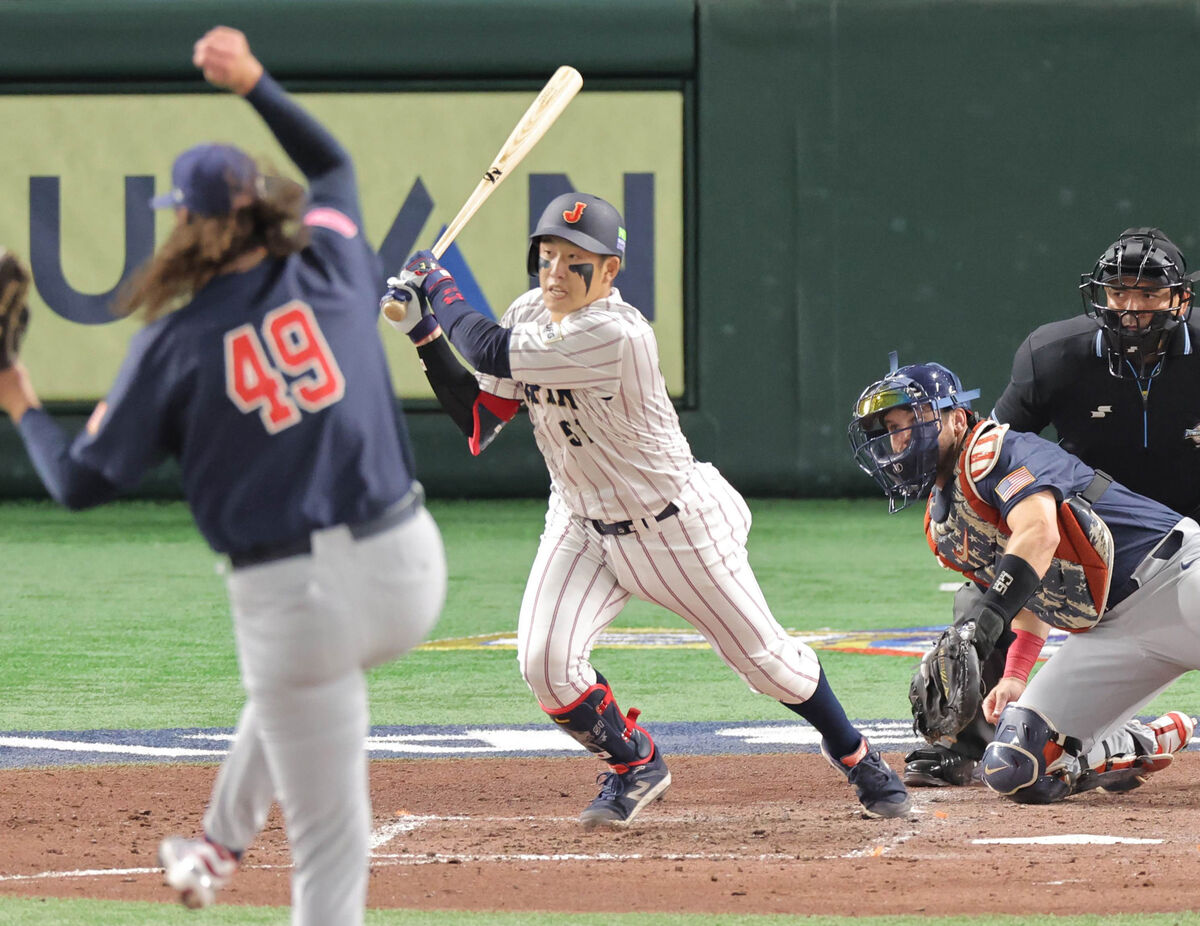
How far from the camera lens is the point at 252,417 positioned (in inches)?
116

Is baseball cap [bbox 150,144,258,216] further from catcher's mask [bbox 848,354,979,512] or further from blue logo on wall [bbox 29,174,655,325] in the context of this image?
blue logo on wall [bbox 29,174,655,325]

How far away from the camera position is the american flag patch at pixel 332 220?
10.4ft

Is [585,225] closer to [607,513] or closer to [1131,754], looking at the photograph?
[607,513]

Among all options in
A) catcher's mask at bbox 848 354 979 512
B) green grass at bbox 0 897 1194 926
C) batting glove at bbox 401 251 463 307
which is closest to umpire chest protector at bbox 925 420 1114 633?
catcher's mask at bbox 848 354 979 512

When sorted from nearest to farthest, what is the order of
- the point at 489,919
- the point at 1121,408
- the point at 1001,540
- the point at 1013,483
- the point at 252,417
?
1. the point at 252,417
2. the point at 489,919
3. the point at 1013,483
4. the point at 1001,540
5. the point at 1121,408

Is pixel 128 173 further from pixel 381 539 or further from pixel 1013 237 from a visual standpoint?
pixel 381 539

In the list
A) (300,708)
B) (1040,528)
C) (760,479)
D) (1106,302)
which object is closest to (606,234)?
(1040,528)

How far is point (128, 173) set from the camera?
45.0 feet

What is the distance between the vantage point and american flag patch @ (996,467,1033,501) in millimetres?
4820

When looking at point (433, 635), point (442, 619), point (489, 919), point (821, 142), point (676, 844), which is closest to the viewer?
point (489, 919)

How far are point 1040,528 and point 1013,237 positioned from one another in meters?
9.33

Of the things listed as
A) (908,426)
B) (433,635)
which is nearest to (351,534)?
(908,426)

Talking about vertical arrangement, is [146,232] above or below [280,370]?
below

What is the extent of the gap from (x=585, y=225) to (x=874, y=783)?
170cm
